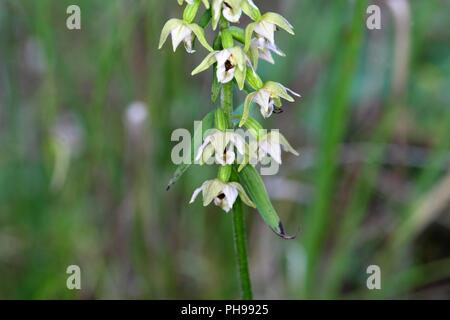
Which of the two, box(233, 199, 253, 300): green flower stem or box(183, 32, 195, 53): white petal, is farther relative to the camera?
box(233, 199, 253, 300): green flower stem

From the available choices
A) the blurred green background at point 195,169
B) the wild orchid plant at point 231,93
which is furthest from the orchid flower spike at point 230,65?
the blurred green background at point 195,169

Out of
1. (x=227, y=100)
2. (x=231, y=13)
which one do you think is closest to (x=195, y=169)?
(x=227, y=100)

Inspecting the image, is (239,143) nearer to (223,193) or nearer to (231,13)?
(223,193)

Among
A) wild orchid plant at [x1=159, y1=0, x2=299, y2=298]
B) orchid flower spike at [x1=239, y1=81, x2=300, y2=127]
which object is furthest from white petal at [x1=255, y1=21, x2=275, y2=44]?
orchid flower spike at [x1=239, y1=81, x2=300, y2=127]

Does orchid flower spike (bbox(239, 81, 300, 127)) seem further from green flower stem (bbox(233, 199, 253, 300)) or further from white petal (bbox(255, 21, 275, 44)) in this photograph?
green flower stem (bbox(233, 199, 253, 300))
